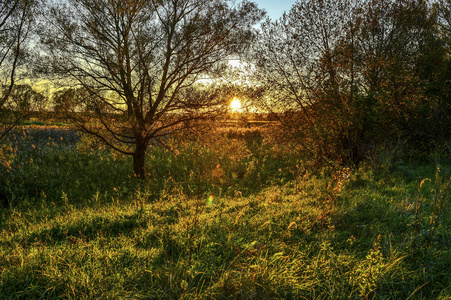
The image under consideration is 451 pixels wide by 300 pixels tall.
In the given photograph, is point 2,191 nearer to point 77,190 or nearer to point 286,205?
point 77,190

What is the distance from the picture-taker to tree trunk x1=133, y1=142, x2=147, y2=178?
834 cm

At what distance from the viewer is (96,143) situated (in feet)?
25.3

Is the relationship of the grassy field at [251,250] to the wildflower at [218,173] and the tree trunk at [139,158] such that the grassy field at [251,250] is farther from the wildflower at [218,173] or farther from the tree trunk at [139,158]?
the wildflower at [218,173]

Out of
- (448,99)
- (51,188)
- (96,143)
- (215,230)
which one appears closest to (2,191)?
(51,188)

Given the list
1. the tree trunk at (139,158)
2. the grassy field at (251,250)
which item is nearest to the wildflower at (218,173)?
the tree trunk at (139,158)

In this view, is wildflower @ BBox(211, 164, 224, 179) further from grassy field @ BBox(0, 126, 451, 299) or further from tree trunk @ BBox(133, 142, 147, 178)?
grassy field @ BBox(0, 126, 451, 299)

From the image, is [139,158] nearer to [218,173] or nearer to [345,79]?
[218,173]

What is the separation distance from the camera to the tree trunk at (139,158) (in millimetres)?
8339

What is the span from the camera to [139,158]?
8.60 meters

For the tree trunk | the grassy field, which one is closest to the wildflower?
the tree trunk

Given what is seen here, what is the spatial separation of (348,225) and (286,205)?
1266 mm

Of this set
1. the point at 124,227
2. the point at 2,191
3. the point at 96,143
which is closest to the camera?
the point at 124,227

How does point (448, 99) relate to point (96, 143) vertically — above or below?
above

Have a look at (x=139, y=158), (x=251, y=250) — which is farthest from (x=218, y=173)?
(x=251, y=250)
